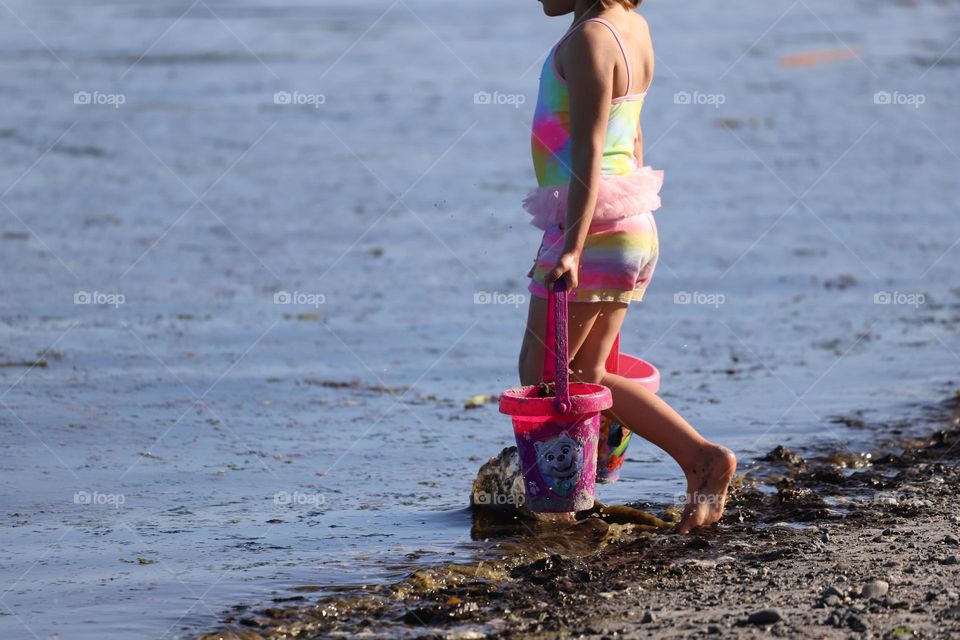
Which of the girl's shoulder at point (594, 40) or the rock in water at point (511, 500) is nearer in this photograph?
the girl's shoulder at point (594, 40)

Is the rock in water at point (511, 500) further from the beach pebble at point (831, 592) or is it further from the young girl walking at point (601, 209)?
the beach pebble at point (831, 592)

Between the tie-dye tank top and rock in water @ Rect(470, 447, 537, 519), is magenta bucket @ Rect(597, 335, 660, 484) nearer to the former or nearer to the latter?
rock in water @ Rect(470, 447, 537, 519)

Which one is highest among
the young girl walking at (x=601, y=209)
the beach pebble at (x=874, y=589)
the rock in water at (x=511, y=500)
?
the young girl walking at (x=601, y=209)

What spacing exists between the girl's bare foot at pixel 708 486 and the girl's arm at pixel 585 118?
0.81m

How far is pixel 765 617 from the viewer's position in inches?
144

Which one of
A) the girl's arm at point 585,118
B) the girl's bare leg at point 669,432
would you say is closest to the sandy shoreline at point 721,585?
the girl's bare leg at point 669,432

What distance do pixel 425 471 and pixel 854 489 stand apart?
1609 millimetres

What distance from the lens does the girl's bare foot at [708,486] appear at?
459 cm

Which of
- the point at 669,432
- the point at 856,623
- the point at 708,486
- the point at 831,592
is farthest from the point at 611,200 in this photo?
the point at 856,623

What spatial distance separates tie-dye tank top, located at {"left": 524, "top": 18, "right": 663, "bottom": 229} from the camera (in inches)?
171

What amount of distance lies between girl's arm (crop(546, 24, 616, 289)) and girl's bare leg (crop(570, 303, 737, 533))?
1.35 ft

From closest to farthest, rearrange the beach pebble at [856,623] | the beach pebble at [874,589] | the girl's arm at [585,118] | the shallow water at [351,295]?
the beach pebble at [856,623] → the beach pebble at [874,589] → the girl's arm at [585,118] → the shallow water at [351,295]

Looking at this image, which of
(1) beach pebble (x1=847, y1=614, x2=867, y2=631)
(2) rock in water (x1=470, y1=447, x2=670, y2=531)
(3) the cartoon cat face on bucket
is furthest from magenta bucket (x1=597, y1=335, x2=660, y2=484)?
(1) beach pebble (x1=847, y1=614, x2=867, y2=631)

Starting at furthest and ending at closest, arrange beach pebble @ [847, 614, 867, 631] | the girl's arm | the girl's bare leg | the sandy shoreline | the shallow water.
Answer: the shallow water < the girl's bare leg < the girl's arm < the sandy shoreline < beach pebble @ [847, 614, 867, 631]
